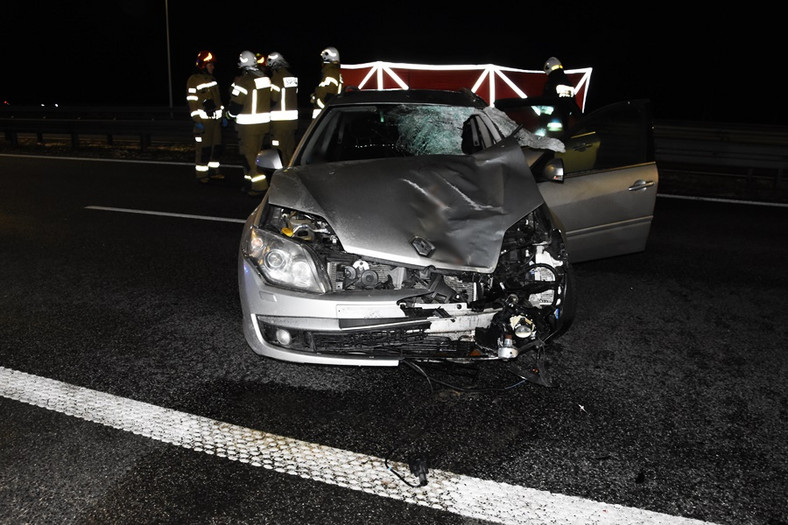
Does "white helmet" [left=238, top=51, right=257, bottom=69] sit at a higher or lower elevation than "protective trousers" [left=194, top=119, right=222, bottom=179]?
higher

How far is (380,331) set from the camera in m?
3.20

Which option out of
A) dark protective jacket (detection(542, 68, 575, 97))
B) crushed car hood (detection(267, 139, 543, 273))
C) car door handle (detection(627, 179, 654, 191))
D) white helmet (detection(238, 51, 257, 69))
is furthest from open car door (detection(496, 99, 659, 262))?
white helmet (detection(238, 51, 257, 69))

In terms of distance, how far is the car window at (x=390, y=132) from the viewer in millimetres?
4719

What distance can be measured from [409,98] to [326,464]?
9.74 ft

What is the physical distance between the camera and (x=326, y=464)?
2.86m

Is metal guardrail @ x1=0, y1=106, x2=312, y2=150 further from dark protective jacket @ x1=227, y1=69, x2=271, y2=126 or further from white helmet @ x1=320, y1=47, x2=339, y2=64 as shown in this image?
dark protective jacket @ x1=227, y1=69, x2=271, y2=126

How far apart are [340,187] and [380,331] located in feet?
3.18

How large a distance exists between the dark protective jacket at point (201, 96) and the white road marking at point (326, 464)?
24.1ft

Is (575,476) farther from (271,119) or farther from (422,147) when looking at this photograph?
(271,119)

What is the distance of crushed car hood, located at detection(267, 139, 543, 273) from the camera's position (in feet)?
10.8

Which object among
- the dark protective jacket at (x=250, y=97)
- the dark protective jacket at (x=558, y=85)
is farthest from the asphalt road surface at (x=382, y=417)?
the dark protective jacket at (x=250, y=97)

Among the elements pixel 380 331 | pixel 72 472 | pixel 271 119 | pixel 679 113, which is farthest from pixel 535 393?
pixel 679 113

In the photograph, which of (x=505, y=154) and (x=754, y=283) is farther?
(x=754, y=283)

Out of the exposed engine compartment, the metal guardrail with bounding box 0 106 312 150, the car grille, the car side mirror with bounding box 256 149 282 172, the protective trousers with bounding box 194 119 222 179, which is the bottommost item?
the metal guardrail with bounding box 0 106 312 150
